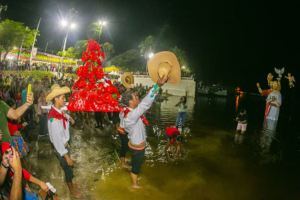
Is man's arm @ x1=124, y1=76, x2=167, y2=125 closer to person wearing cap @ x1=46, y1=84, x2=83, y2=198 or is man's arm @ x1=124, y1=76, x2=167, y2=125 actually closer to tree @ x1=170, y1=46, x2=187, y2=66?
person wearing cap @ x1=46, y1=84, x2=83, y2=198

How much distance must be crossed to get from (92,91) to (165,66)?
9.59ft

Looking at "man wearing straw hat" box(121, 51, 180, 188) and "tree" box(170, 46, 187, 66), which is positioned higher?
"tree" box(170, 46, 187, 66)

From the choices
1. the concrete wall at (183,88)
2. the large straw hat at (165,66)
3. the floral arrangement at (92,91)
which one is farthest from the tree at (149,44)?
the large straw hat at (165,66)

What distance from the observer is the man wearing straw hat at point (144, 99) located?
2882mm

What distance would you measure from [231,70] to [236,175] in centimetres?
2975

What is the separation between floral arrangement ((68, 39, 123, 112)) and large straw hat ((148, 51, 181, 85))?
88.4 inches

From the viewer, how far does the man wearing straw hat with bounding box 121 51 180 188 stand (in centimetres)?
288

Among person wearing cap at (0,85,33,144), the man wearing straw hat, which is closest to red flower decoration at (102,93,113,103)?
the man wearing straw hat

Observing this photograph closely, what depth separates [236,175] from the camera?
4.81 metres

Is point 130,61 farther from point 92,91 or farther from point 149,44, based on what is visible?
point 92,91

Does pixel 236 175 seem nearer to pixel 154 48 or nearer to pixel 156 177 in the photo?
pixel 156 177

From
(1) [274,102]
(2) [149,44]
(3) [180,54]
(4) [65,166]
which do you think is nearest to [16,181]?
(4) [65,166]

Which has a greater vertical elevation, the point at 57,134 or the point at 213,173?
the point at 57,134

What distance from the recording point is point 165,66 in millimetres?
2900
